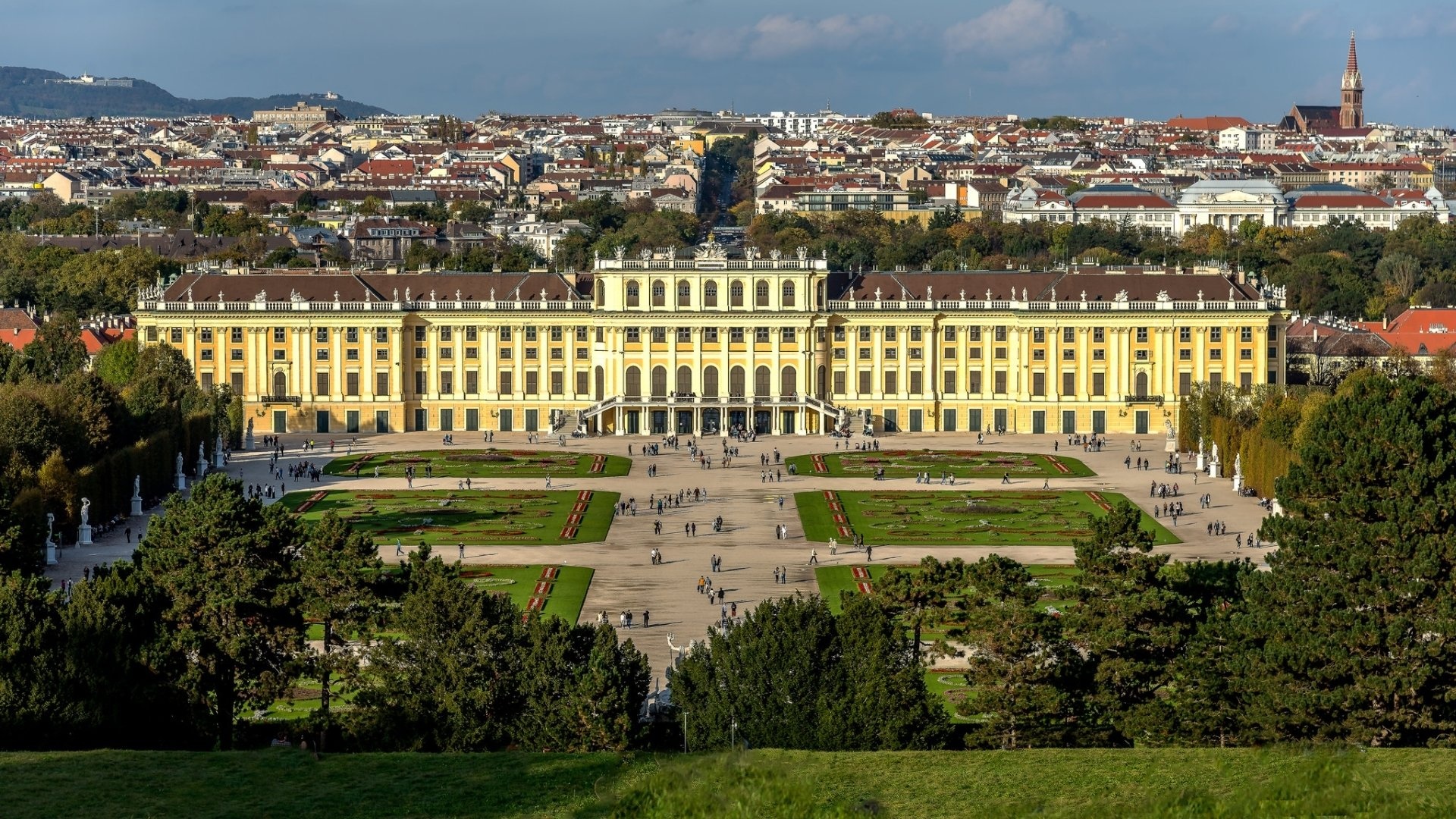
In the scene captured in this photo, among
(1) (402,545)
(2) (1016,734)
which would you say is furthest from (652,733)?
(1) (402,545)

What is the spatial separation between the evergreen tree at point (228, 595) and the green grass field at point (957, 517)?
3215 centimetres

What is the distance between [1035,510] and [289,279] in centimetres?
4894

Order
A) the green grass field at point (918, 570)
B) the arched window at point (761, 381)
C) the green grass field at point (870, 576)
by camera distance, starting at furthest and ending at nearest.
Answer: the arched window at point (761, 381), the green grass field at point (870, 576), the green grass field at point (918, 570)

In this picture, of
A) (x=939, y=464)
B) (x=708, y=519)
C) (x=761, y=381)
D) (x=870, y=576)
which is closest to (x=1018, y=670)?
(x=870, y=576)

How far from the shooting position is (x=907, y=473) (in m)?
104

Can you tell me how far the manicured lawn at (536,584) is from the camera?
6881 cm

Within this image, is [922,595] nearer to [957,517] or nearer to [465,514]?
[957,517]

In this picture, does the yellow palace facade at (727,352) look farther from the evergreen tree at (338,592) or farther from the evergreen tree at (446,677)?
the evergreen tree at (446,677)

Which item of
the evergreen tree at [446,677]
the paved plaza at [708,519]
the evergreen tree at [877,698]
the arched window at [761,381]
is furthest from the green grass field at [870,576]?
the arched window at [761,381]

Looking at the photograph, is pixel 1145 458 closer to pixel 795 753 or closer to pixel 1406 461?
pixel 1406 461

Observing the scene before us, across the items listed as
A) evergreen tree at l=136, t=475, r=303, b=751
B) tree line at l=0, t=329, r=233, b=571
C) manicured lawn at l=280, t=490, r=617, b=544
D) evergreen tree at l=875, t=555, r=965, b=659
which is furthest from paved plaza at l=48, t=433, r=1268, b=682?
evergreen tree at l=136, t=475, r=303, b=751

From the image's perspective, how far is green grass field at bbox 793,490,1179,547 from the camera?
8344 cm

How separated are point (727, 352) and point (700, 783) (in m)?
92.3

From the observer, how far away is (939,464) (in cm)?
10675
